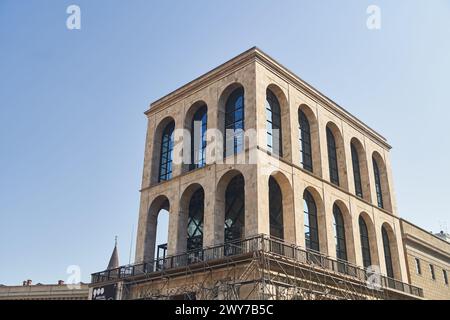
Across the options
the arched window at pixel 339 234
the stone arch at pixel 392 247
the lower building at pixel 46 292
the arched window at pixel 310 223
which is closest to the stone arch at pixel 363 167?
the stone arch at pixel 392 247

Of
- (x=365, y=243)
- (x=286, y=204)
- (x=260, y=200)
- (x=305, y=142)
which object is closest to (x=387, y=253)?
(x=365, y=243)

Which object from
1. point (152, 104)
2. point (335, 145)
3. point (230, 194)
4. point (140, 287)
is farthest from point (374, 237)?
point (152, 104)

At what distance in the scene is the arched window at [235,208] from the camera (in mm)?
28859

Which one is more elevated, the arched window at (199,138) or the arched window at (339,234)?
the arched window at (199,138)

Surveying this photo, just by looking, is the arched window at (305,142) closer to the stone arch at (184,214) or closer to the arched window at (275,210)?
the arched window at (275,210)

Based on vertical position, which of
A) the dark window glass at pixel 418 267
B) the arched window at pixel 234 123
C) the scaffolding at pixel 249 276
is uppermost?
the arched window at pixel 234 123

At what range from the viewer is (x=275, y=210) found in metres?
28.9

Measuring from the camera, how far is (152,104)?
120 feet

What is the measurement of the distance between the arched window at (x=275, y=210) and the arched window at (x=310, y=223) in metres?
1.75

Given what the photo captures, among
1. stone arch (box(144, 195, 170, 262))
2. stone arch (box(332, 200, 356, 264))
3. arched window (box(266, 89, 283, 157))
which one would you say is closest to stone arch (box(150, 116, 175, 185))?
stone arch (box(144, 195, 170, 262))

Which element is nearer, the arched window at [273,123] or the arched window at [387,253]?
the arched window at [273,123]
